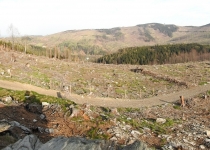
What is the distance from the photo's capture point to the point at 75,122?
2398 centimetres

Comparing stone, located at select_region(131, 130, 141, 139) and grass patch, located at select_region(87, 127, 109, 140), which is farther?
stone, located at select_region(131, 130, 141, 139)

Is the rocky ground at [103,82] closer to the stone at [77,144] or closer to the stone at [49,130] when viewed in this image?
the stone at [49,130]

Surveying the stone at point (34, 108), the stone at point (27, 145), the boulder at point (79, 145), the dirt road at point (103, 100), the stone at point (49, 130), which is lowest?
the dirt road at point (103, 100)

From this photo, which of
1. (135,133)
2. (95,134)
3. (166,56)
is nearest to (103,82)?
(135,133)

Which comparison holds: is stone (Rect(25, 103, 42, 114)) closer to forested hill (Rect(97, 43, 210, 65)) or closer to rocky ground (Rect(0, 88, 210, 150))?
rocky ground (Rect(0, 88, 210, 150))

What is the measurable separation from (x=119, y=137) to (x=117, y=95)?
27668mm

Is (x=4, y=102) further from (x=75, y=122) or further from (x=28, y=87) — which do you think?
(x=28, y=87)

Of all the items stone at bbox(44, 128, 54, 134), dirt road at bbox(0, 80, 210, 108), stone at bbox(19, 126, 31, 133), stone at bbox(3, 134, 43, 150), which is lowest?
dirt road at bbox(0, 80, 210, 108)

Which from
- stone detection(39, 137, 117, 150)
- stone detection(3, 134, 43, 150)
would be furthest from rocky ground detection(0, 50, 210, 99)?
stone detection(39, 137, 117, 150)

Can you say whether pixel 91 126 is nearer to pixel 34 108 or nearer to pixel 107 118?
pixel 107 118

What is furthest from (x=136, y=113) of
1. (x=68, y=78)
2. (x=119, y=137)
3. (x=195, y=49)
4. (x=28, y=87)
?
(x=195, y=49)

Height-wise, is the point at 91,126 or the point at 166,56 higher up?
the point at 166,56

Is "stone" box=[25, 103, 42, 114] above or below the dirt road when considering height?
above

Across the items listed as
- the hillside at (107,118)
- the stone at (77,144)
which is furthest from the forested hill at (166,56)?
the stone at (77,144)
